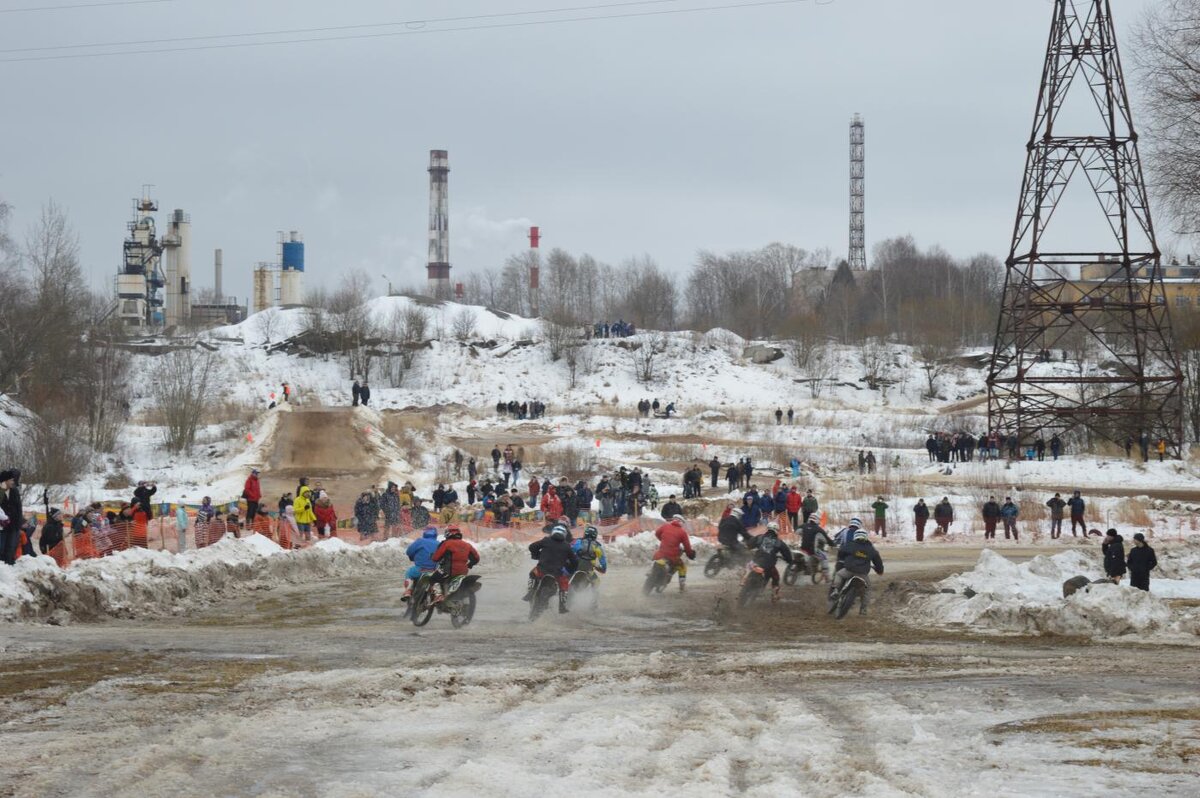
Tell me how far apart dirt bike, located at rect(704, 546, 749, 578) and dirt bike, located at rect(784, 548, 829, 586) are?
1.71 m

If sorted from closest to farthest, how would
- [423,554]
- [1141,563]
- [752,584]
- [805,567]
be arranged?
[423,554] → [1141,563] → [752,584] → [805,567]

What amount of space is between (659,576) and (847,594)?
151 inches

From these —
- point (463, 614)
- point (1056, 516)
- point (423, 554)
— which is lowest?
point (463, 614)

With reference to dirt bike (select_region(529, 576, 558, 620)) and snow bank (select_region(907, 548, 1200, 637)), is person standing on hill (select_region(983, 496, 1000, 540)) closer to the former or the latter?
snow bank (select_region(907, 548, 1200, 637))

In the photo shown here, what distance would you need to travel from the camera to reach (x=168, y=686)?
1169 cm

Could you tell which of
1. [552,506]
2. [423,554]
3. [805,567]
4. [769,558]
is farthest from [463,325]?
[423,554]

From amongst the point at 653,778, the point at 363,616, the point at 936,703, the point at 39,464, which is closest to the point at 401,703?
the point at 653,778

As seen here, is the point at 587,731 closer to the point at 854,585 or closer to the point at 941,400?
the point at 854,585

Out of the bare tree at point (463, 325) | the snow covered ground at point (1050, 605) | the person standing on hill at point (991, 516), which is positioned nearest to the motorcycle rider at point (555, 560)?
the snow covered ground at point (1050, 605)

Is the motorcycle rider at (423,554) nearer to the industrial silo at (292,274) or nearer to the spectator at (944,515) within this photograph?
the spectator at (944,515)

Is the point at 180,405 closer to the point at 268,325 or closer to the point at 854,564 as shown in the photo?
the point at 268,325

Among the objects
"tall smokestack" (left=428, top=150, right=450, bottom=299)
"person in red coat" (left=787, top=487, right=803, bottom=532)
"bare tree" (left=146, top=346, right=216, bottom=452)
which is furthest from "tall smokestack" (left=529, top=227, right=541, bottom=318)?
"person in red coat" (left=787, top=487, right=803, bottom=532)

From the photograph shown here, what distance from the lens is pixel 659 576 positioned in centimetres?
2167

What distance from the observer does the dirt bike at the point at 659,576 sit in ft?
70.9
